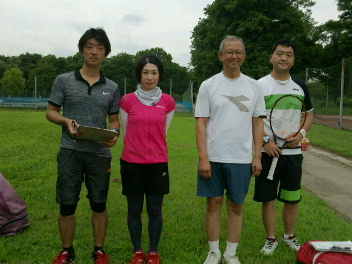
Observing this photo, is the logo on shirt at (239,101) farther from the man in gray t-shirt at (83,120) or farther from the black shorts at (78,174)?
the black shorts at (78,174)

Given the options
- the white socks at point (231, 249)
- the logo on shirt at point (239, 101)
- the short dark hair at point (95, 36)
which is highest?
the short dark hair at point (95, 36)

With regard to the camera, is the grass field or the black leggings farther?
the grass field

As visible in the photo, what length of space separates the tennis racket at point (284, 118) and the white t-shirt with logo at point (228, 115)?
0.39 m

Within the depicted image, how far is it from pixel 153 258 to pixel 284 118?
176 cm

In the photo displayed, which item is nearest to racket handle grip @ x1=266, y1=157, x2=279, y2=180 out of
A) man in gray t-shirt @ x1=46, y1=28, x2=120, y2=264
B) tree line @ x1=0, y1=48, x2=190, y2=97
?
man in gray t-shirt @ x1=46, y1=28, x2=120, y2=264

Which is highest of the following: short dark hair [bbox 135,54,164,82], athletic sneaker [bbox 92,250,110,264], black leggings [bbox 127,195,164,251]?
short dark hair [bbox 135,54,164,82]

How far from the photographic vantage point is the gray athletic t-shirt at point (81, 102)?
306cm

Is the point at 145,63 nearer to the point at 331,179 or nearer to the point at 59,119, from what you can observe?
the point at 59,119

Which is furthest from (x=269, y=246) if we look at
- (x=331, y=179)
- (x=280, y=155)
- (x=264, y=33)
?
(x=264, y=33)

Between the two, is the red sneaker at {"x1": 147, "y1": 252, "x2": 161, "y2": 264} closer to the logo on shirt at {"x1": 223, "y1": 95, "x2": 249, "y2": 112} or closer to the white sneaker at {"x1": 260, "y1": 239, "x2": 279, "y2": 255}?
the white sneaker at {"x1": 260, "y1": 239, "x2": 279, "y2": 255}

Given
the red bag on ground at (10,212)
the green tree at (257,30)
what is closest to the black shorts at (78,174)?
the red bag on ground at (10,212)

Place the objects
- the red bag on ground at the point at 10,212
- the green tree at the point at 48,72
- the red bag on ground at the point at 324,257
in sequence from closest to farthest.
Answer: the red bag on ground at the point at 324,257 → the red bag on ground at the point at 10,212 → the green tree at the point at 48,72

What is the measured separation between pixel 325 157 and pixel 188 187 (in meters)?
5.14

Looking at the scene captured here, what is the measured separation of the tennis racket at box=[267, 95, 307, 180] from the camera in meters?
3.51
